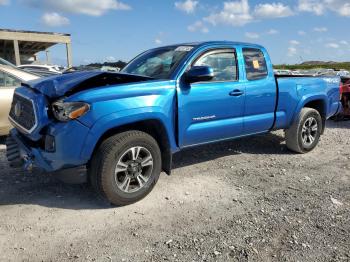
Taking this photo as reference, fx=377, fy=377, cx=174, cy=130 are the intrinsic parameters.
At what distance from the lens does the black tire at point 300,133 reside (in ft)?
21.1

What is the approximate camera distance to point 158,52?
5.51 meters

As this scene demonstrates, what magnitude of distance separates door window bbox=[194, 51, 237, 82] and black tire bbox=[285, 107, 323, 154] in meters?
1.77

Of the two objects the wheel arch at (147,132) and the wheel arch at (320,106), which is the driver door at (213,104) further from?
the wheel arch at (320,106)

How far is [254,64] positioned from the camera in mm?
5703

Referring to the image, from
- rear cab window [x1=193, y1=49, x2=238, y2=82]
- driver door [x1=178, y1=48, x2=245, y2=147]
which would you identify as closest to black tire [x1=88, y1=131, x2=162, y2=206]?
driver door [x1=178, y1=48, x2=245, y2=147]

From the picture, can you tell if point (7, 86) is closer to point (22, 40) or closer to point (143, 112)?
point (143, 112)

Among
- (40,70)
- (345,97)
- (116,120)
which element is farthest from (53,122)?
(40,70)

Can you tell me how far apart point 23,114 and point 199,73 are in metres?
2.12

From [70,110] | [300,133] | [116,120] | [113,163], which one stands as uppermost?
[70,110]

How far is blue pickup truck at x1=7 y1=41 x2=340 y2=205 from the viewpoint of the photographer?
3908mm

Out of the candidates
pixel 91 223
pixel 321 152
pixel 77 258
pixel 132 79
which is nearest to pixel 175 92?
pixel 132 79

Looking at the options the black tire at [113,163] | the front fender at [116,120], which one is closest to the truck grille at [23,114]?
the front fender at [116,120]

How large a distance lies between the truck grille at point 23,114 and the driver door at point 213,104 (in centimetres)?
170

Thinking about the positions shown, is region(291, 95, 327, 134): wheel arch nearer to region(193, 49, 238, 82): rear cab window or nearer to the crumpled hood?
region(193, 49, 238, 82): rear cab window
